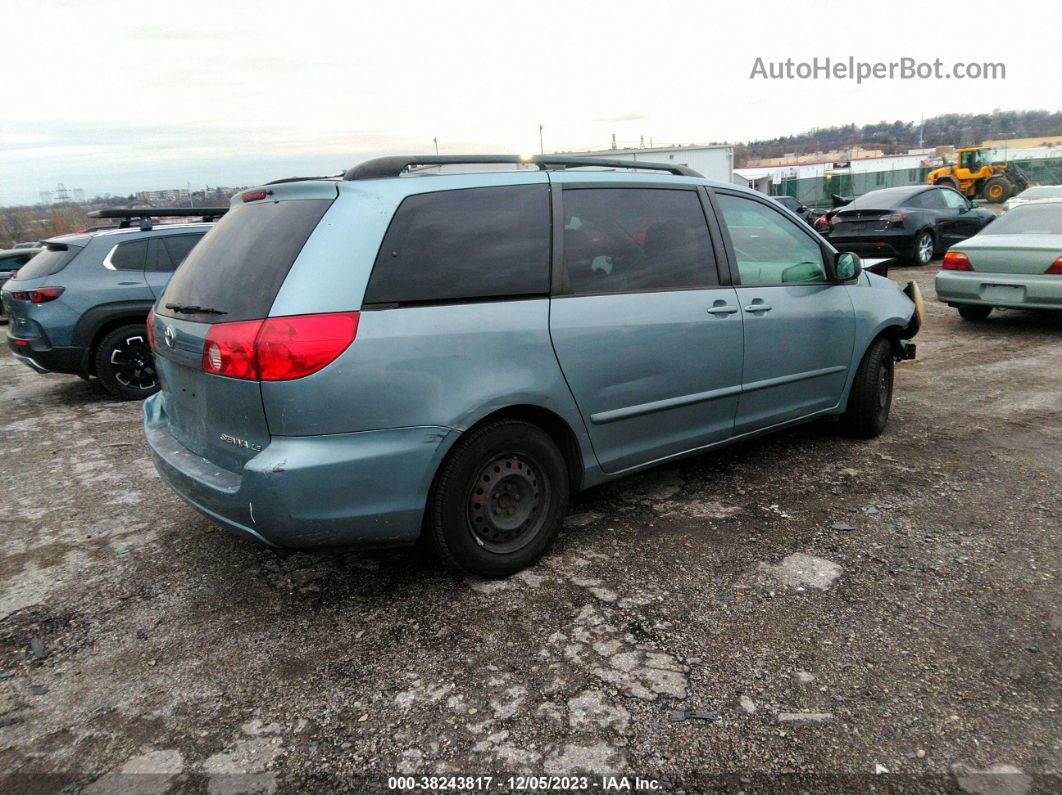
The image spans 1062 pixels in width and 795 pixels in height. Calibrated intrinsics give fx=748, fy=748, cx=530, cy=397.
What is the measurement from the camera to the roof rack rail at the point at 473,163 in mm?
3123

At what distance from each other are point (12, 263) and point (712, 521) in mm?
16605

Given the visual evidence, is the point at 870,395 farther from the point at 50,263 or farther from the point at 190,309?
the point at 50,263

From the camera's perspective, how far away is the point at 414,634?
9.52 ft

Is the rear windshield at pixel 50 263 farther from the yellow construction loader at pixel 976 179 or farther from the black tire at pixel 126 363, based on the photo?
the yellow construction loader at pixel 976 179

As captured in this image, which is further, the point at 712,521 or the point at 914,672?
the point at 712,521

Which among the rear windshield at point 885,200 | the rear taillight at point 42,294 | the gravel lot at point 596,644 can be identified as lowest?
the gravel lot at point 596,644

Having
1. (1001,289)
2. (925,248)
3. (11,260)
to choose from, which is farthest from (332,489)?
(11,260)

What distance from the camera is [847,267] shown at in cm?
458

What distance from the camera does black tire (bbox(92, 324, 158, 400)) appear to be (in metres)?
7.02

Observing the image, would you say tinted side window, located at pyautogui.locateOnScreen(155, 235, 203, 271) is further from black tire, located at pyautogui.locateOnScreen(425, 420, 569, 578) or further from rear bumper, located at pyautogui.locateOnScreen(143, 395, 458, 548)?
black tire, located at pyautogui.locateOnScreen(425, 420, 569, 578)

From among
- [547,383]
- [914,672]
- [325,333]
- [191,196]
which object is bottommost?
[914,672]

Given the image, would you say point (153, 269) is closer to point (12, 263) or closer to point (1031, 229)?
point (1031, 229)

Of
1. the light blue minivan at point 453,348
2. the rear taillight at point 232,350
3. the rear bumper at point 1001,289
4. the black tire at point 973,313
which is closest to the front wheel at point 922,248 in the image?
the black tire at point 973,313

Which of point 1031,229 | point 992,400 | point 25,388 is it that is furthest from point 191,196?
point 1031,229
